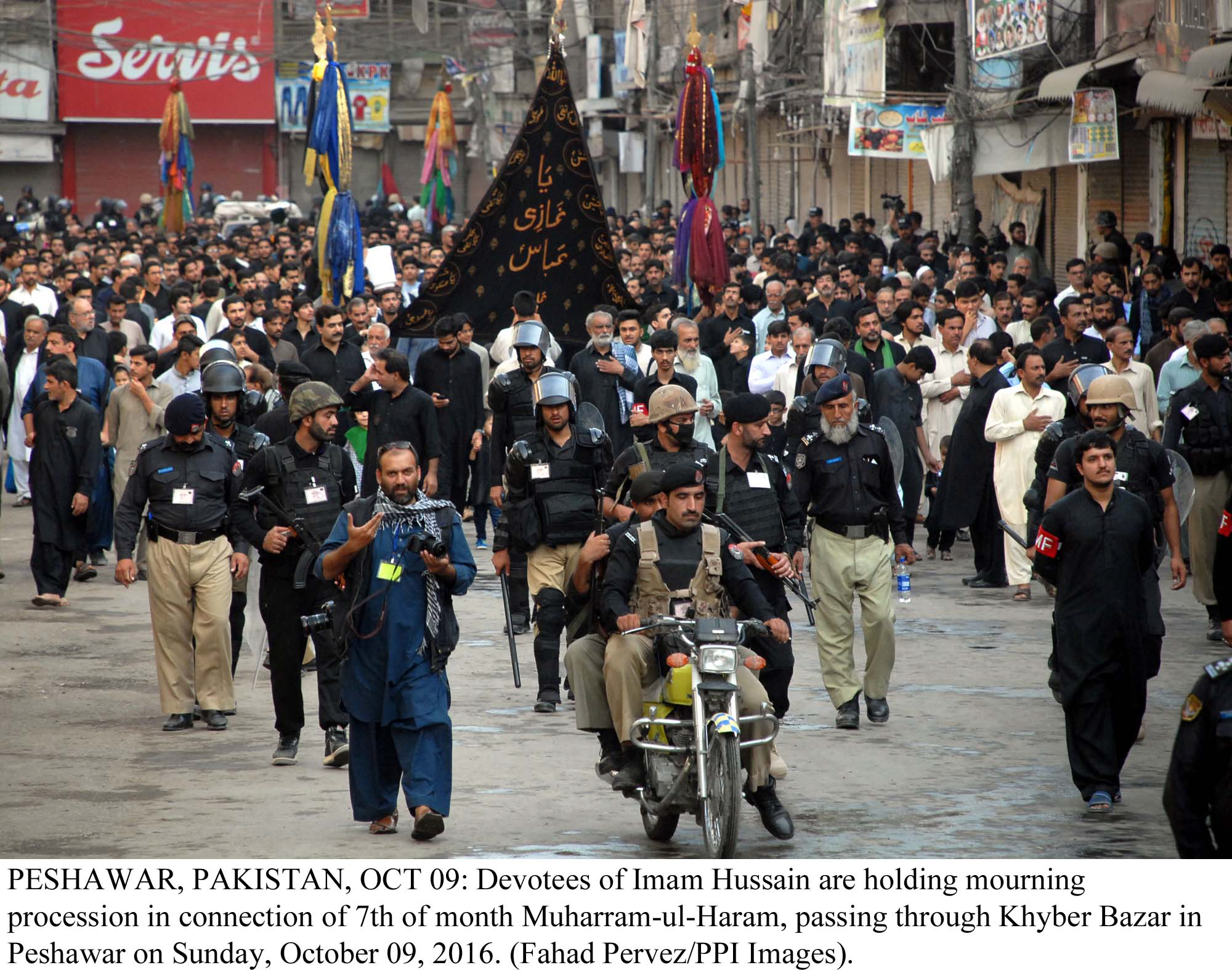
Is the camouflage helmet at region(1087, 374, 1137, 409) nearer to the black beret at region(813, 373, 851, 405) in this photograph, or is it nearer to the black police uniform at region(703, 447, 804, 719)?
the black beret at region(813, 373, 851, 405)

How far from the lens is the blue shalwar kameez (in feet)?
23.3

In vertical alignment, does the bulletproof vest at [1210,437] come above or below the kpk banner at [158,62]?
below

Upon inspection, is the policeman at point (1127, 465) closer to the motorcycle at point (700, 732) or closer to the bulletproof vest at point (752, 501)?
the bulletproof vest at point (752, 501)

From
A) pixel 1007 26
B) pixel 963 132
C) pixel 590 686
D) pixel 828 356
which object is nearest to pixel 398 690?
pixel 590 686

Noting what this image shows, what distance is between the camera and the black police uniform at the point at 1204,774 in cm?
486

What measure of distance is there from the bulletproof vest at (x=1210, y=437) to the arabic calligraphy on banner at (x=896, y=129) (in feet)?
49.8

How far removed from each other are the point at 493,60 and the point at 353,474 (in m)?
51.6

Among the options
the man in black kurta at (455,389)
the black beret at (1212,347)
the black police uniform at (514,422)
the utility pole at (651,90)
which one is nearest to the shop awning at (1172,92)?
the black beret at (1212,347)

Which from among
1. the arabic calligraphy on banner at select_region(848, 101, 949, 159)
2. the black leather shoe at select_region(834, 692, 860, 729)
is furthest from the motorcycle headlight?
the arabic calligraphy on banner at select_region(848, 101, 949, 159)

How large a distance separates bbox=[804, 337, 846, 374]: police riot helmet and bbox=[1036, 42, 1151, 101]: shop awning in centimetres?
929

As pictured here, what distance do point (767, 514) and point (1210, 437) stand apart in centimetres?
360

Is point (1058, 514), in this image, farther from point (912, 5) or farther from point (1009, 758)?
point (912, 5)

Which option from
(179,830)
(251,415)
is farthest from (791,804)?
(251,415)

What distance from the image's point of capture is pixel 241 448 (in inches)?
386
